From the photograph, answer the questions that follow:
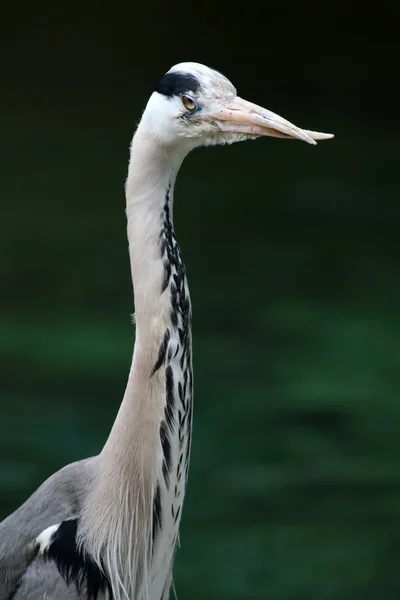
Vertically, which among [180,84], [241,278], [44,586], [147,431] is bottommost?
[44,586]

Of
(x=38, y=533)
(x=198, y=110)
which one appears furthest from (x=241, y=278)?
(x=198, y=110)

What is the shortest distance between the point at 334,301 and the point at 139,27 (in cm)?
272

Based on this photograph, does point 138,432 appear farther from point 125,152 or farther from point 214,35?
point 214,35

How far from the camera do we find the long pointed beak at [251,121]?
5.70 feet

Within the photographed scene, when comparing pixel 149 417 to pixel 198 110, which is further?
pixel 149 417

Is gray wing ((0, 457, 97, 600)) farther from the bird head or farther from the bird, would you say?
the bird head

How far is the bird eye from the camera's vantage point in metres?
1.78

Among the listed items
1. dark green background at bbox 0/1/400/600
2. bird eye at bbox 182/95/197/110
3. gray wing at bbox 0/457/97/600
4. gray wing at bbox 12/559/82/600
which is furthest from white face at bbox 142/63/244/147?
dark green background at bbox 0/1/400/600

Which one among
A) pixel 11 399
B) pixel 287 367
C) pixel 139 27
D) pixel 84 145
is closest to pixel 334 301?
pixel 287 367

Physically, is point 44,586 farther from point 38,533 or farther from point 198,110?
point 198,110

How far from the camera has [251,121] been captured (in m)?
1.76

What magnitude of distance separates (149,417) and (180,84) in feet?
1.80

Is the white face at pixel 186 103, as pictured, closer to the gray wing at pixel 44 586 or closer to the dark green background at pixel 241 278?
the gray wing at pixel 44 586

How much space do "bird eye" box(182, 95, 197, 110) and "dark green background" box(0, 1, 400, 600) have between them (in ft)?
4.72
